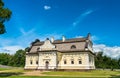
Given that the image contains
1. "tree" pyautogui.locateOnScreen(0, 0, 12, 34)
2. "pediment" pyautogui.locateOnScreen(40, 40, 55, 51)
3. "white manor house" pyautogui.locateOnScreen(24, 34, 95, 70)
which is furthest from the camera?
"pediment" pyautogui.locateOnScreen(40, 40, 55, 51)

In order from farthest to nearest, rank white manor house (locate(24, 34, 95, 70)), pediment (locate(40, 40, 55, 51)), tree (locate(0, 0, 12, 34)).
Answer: pediment (locate(40, 40, 55, 51)) < white manor house (locate(24, 34, 95, 70)) < tree (locate(0, 0, 12, 34))

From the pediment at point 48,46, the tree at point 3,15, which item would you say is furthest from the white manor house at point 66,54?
the tree at point 3,15

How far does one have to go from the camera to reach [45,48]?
185 feet

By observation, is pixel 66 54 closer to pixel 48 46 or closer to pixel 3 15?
pixel 48 46

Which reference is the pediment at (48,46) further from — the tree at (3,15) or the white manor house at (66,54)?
the tree at (3,15)

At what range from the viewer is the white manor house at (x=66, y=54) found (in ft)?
175

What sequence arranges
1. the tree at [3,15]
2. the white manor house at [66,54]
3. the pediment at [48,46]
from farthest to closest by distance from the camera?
the pediment at [48,46] < the white manor house at [66,54] < the tree at [3,15]

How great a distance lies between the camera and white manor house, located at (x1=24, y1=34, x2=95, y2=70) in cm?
5328

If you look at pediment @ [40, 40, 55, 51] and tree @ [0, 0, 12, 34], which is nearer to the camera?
tree @ [0, 0, 12, 34]

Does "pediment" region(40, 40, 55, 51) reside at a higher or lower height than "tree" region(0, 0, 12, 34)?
lower

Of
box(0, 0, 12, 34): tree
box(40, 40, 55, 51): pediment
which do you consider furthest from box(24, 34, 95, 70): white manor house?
box(0, 0, 12, 34): tree

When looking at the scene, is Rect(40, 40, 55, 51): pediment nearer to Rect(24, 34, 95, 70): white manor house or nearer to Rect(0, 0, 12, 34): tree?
Rect(24, 34, 95, 70): white manor house

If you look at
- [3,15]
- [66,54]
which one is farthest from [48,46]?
[3,15]

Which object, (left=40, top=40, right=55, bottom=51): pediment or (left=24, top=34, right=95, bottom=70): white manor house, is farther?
(left=40, top=40, right=55, bottom=51): pediment
